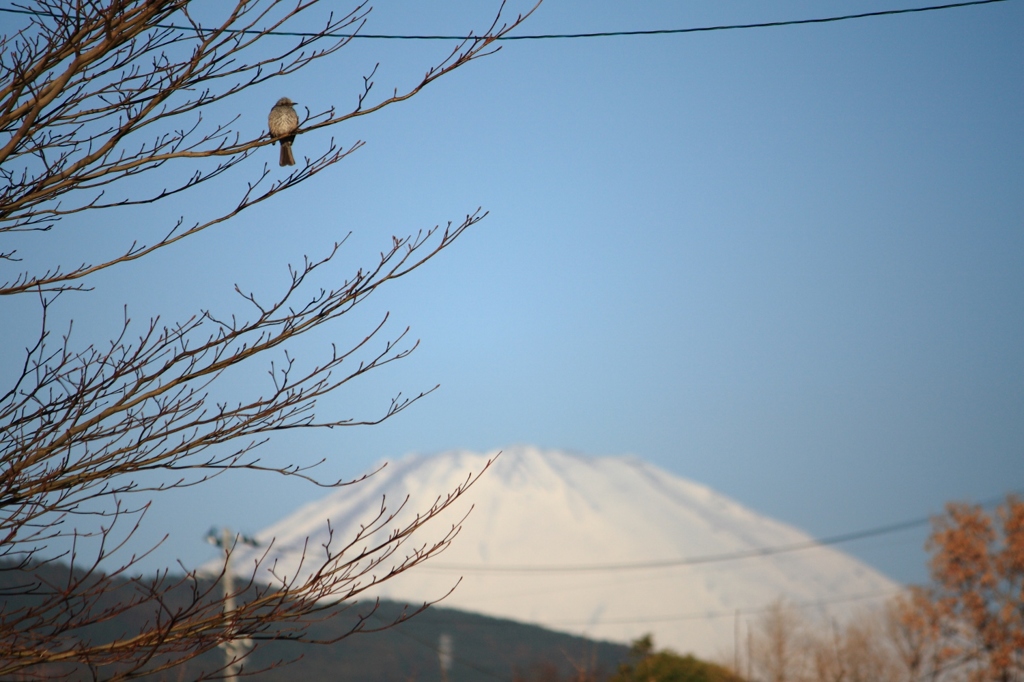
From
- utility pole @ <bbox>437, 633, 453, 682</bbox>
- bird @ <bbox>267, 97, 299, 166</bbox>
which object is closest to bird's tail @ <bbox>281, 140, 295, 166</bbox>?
bird @ <bbox>267, 97, 299, 166</bbox>

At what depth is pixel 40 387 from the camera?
14.2 feet

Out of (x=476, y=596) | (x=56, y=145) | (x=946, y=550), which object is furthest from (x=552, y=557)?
(x=56, y=145)

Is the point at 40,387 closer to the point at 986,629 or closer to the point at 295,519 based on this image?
the point at 986,629

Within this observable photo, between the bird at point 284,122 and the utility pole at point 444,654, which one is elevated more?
the bird at point 284,122

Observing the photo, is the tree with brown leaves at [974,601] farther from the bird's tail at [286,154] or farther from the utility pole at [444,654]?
the bird's tail at [286,154]

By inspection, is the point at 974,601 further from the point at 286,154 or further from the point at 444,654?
the point at 286,154

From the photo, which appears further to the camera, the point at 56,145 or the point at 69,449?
the point at 56,145

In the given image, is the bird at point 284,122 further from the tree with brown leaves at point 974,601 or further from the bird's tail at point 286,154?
the tree with brown leaves at point 974,601

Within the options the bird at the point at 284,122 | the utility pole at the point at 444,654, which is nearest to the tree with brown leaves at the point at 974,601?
the utility pole at the point at 444,654

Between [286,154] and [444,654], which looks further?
[444,654]

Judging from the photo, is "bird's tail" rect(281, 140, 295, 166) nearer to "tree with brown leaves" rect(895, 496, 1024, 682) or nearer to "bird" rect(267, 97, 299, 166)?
"bird" rect(267, 97, 299, 166)

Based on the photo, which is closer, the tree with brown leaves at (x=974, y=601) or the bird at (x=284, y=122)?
the bird at (x=284, y=122)

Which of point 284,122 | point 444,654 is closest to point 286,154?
point 284,122

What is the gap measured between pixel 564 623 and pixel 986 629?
142 m
